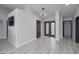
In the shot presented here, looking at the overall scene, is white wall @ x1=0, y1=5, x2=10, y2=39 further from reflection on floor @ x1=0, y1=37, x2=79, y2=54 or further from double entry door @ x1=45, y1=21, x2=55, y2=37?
double entry door @ x1=45, y1=21, x2=55, y2=37

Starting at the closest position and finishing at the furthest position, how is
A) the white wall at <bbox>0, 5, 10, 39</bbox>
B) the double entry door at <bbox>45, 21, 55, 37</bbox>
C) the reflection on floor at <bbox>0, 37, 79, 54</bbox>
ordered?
the reflection on floor at <bbox>0, 37, 79, 54</bbox> → the white wall at <bbox>0, 5, 10, 39</bbox> → the double entry door at <bbox>45, 21, 55, 37</bbox>

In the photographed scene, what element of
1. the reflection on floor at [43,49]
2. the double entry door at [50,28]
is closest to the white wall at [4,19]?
the reflection on floor at [43,49]

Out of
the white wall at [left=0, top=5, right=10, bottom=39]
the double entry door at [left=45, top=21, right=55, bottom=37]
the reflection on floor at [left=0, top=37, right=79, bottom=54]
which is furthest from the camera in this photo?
the double entry door at [left=45, top=21, right=55, bottom=37]

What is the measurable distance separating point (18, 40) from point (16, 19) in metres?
1.42

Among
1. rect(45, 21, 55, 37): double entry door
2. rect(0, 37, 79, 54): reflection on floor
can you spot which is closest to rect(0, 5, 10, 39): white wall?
rect(0, 37, 79, 54): reflection on floor

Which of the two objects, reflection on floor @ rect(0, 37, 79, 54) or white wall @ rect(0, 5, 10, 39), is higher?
white wall @ rect(0, 5, 10, 39)

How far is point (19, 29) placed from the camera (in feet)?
17.4

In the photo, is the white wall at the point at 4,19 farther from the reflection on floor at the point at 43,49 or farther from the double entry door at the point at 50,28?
the double entry door at the point at 50,28
